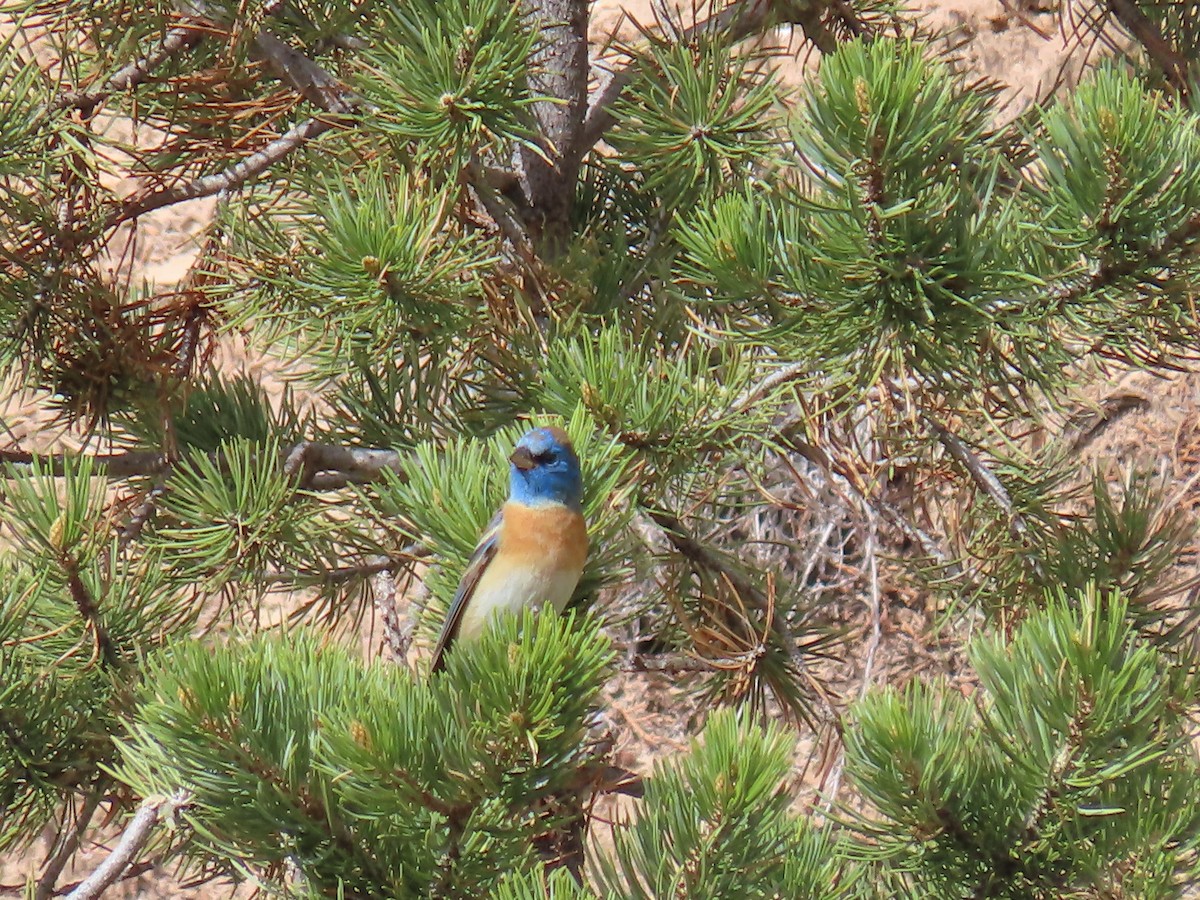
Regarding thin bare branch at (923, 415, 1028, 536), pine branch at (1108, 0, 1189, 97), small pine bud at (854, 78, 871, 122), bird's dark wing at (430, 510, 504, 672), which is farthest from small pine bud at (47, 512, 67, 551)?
pine branch at (1108, 0, 1189, 97)

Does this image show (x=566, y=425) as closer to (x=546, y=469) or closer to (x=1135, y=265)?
(x=546, y=469)

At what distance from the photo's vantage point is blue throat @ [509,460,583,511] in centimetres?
181

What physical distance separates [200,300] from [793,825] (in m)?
1.39

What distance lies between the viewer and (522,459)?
1.82m

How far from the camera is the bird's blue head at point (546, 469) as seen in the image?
178cm

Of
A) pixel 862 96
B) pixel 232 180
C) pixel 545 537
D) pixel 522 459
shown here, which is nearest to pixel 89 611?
pixel 522 459

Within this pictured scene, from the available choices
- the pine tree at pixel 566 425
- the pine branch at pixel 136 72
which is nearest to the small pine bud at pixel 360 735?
the pine tree at pixel 566 425

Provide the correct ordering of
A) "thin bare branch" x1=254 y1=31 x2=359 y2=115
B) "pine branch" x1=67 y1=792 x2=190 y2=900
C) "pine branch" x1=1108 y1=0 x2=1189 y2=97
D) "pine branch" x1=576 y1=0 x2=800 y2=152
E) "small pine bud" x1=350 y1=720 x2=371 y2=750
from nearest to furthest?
1. "small pine bud" x1=350 y1=720 x2=371 y2=750
2. "pine branch" x1=67 y1=792 x2=190 y2=900
3. "pine branch" x1=1108 y1=0 x2=1189 y2=97
4. "thin bare branch" x1=254 y1=31 x2=359 y2=115
5. "pine branch" x1=576 y1=0 x2=800 y2=152

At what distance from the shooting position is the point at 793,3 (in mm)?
2301

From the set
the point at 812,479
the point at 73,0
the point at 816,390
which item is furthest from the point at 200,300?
the point at 812,479

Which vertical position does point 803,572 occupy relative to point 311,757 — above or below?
below

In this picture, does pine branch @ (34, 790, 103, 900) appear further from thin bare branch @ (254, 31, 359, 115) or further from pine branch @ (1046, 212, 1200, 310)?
pine branch @ (1046, 212, 1200, 310)

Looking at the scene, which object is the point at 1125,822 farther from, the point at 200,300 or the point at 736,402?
the point at 200,300

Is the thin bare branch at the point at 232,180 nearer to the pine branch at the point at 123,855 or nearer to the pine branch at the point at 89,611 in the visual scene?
the pine branch at the point at 89,611
